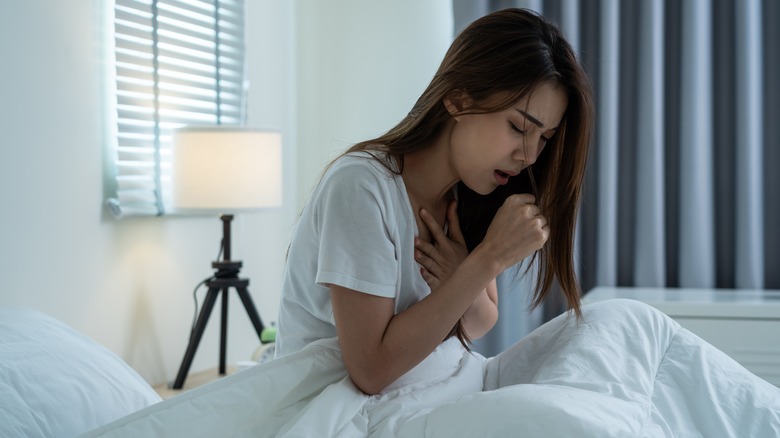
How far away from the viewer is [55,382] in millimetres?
1164

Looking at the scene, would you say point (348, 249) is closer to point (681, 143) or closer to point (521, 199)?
point (521, 199)

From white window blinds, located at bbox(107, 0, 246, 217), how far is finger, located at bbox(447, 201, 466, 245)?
1104 millimetres

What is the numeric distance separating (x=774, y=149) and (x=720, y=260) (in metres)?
0.38

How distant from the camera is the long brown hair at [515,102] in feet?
4.09

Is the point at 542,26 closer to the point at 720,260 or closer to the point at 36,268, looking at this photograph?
the point at 36,268

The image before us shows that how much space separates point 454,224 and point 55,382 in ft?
2.25

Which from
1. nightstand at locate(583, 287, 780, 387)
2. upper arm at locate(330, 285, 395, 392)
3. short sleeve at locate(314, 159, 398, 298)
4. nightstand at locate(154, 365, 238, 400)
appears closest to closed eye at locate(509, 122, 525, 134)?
short sleeve at locate(314, 159, 398, 298)

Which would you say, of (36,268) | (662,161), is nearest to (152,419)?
(36,268)

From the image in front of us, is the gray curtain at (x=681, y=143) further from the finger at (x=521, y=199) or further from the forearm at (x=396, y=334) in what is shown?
the forearm at (x=396, y=334)

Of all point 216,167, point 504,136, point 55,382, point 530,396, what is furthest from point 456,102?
point 216,167

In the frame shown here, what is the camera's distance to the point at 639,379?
111cm

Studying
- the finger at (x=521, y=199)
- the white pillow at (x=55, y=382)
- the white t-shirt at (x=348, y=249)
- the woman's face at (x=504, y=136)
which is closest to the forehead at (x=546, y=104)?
the woman's face at (x=504, y=136)

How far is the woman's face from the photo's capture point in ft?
4.16

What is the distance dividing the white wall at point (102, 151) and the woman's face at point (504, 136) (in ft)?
3.58
